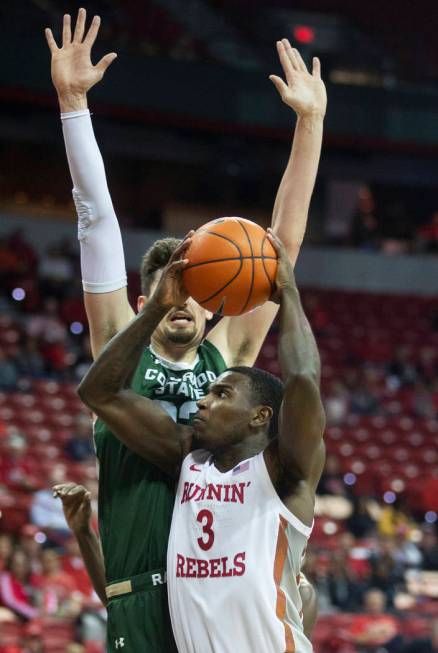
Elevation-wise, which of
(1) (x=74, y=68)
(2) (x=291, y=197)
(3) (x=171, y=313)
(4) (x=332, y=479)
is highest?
(1) (x=74, y=68)

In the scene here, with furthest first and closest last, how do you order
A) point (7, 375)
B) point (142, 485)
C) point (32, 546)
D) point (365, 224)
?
point (365, 224) → point (7, 375) → point (32, 546) → point (142, 485)

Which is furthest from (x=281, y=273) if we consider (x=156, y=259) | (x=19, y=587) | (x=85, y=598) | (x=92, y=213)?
(x=85, y=598)

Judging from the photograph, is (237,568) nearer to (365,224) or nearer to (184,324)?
(184,324)

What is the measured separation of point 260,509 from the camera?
322 centimetres

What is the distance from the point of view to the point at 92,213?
357cm

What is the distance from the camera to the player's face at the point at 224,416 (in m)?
3.31

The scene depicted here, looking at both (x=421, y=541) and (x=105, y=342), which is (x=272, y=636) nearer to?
(x=105, y=342)

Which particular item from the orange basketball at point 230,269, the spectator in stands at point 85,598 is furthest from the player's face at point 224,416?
the spectator in stands at point 85,598

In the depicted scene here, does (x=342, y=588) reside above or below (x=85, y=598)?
below

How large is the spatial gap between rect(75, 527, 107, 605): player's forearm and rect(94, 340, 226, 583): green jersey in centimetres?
28

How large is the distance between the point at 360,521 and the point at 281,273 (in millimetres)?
9238

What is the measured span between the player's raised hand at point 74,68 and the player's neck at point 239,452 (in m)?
1.13

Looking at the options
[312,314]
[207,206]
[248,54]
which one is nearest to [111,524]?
[312,314]

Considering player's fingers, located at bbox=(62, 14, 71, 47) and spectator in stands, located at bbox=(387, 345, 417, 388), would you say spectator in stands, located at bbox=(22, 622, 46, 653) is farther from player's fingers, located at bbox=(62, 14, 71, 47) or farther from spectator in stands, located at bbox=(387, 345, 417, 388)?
spectator in stands, located at bbox=(387, 345, 417, 388)
